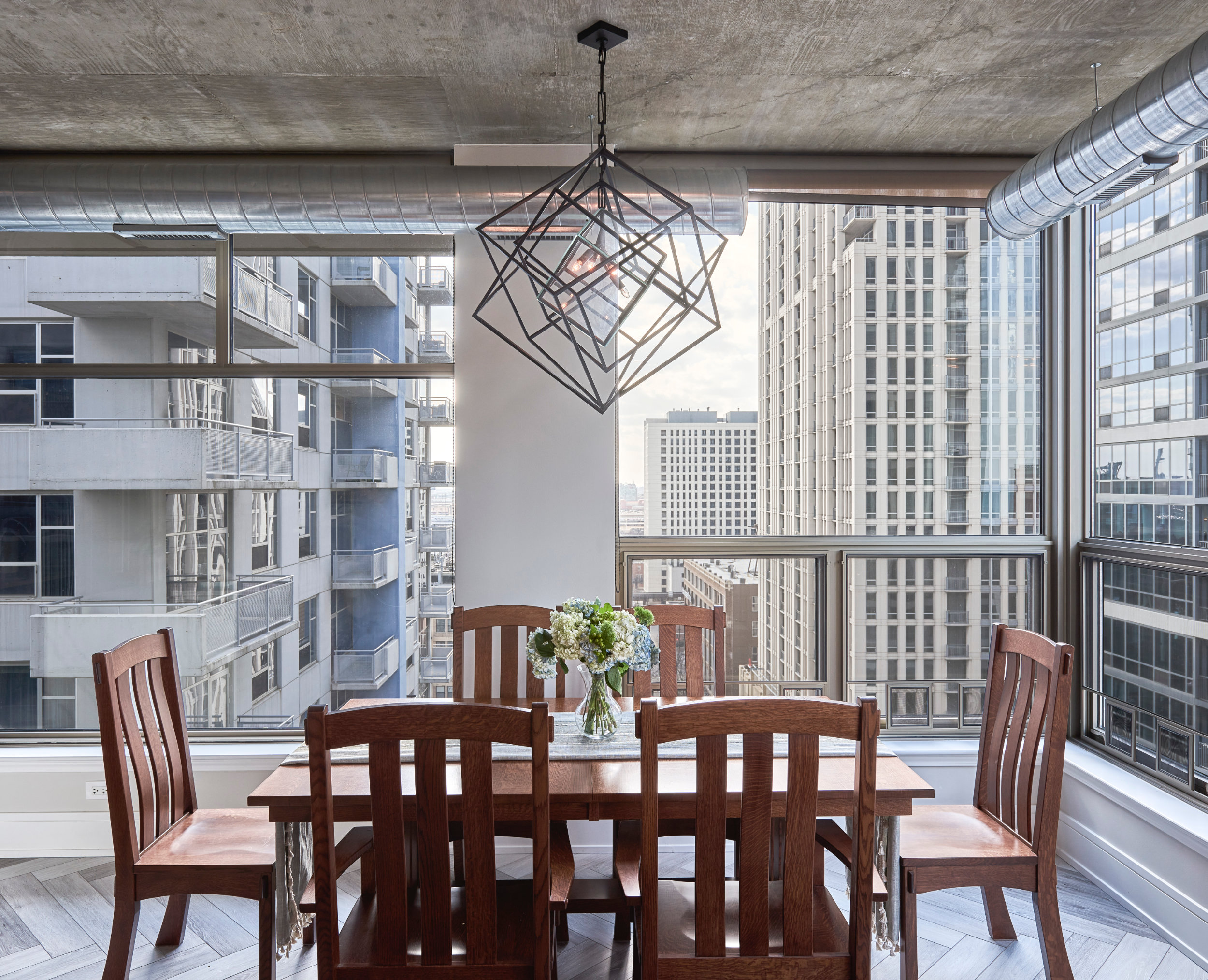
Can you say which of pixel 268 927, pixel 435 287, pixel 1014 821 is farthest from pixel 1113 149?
pixel 268 927

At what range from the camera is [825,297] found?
10.7 feet

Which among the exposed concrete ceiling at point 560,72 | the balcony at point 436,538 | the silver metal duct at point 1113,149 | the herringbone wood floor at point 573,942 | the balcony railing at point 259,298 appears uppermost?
the exposed concrete ceiling at point 560,72

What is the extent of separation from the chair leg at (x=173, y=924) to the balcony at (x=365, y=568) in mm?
1234

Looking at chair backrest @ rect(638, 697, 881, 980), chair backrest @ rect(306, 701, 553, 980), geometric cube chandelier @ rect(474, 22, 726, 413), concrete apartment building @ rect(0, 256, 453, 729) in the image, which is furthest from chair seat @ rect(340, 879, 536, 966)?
concrete apartment building @ rect(0, 256, 453, 729)

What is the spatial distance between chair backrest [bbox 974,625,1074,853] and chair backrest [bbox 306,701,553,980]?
129 cm

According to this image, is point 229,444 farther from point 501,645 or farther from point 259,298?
point 501,645

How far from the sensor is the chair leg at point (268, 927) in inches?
76.4

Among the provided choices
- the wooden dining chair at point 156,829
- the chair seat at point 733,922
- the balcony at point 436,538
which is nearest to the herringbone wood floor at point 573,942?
the wooden dining chair at point 156,829

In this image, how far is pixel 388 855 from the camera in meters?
1.46

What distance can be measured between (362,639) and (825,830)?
196 cm

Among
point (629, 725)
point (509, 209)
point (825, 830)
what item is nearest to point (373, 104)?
point (509, 209)

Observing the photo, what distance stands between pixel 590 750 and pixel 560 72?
2024mm

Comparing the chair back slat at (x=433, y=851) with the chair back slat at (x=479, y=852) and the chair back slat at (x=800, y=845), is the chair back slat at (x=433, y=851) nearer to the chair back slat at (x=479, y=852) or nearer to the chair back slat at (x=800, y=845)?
the chair back slat at (x=479, y=852)

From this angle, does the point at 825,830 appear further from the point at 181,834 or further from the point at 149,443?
the point at 149,443
